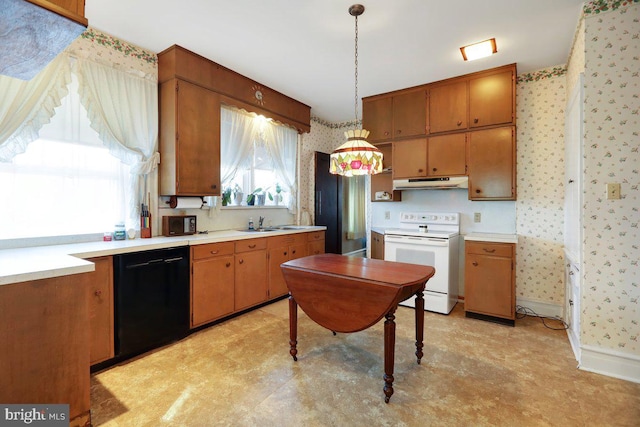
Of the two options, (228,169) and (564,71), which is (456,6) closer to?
(564,71)

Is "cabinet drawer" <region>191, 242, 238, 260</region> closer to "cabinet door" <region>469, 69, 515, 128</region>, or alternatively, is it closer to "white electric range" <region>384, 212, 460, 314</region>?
"white electric range" <region>384, 212, 460, 314</region>

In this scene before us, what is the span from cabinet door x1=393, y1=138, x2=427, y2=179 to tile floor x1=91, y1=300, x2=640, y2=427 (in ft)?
6.24

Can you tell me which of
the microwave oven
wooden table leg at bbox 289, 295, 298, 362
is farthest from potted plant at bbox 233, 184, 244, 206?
wooden table leg at bbox 289, 295, 298, 362

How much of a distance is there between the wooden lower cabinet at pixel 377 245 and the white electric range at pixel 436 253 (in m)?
0.42

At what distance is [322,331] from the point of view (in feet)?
9.16

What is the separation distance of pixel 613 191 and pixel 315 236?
3027 millimetres

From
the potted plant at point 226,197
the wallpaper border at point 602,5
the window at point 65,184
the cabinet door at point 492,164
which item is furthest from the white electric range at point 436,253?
the window at point 65,184

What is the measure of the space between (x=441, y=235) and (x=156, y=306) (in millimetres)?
2877

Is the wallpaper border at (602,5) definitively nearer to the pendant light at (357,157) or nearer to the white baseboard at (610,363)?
the pendant light at (357,157)

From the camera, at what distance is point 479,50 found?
2.82m

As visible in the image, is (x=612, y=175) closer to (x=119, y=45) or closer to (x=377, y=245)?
(x=377, y=245)

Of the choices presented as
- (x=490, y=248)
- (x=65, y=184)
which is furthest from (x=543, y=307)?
(x=65, y=184)

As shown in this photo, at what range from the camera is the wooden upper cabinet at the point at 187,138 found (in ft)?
9.18

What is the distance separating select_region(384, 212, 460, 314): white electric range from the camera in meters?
3.25
